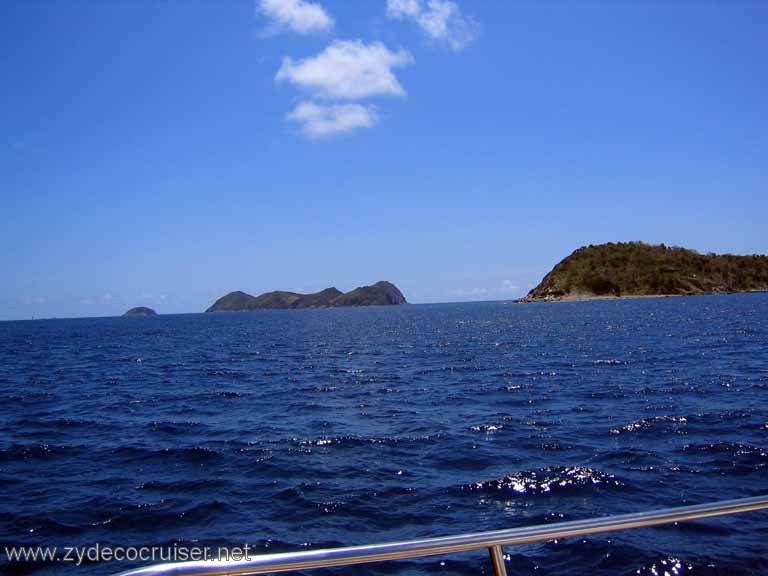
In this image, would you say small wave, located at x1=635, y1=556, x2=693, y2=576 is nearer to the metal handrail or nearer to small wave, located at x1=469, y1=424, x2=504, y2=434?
the metal handrail

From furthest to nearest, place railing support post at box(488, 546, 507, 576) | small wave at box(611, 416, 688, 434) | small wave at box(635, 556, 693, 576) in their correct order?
small wave at box(611, 416, 688, 434) → small wave at box(635, 556, 693, 576) → railing support post at box(488, 546, 507, 576)

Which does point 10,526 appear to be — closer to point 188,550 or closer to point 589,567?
point 188,550

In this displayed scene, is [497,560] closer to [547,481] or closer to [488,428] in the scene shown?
[547,481]

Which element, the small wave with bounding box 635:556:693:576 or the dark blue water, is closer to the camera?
the small wave with bounding box 635:556:693:576

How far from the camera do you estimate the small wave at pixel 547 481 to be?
13.2 m

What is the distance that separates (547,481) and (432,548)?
12069 mm

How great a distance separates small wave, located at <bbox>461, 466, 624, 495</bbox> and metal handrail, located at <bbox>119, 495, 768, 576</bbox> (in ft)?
34.3

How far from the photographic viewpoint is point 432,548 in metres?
2.85

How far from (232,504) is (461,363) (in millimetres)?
30638

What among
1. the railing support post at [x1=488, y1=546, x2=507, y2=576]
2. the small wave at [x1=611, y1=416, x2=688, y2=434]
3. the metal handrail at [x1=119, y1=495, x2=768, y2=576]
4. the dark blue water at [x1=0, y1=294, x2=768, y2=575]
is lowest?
the dark blue water at [x1=0, y1=294, x2=768, y2=575]

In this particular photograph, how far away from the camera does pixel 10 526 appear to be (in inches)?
463

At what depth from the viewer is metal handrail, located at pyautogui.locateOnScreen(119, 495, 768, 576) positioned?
2643mm

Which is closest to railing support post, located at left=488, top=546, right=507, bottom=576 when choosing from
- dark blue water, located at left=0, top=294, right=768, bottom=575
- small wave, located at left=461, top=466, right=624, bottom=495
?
dark blue water, located at left=0, top=294, right=768, bottom=575

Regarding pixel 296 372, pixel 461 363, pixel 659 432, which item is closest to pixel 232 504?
pixel 659 432
